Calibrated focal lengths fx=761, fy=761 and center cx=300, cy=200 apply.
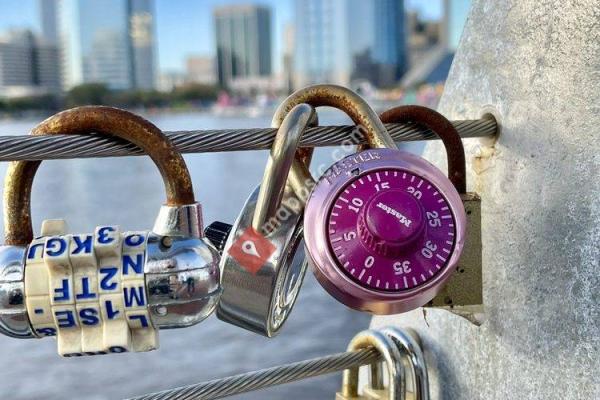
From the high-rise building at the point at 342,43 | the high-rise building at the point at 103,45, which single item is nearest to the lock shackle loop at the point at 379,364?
the high-rise building at the point at 342,43

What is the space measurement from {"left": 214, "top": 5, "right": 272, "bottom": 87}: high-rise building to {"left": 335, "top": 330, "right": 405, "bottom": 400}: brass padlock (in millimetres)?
64605

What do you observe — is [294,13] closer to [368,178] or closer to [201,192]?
[201,192]

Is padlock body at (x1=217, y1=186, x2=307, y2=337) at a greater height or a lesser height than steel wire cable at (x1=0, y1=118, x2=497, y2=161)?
lesser

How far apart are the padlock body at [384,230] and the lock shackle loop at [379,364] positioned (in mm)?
412

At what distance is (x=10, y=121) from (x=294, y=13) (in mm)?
22046

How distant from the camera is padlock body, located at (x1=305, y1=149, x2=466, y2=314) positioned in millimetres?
696

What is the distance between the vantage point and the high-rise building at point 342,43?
53.1 metres

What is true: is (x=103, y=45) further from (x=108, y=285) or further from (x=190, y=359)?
(x=108, y=285)

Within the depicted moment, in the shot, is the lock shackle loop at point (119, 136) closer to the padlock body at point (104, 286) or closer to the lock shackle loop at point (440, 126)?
the padlock body at point (104, 286)

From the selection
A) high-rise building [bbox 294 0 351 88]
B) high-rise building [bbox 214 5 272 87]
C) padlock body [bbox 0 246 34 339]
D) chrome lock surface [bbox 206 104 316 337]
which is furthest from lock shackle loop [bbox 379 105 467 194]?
high-rise building [bbox 214 5 272 87]

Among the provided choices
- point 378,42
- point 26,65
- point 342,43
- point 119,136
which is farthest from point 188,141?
point 26,65

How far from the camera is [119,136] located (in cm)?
70

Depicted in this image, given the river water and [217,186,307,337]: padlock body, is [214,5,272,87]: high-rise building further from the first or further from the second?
[217,186,307,337]: padlock body

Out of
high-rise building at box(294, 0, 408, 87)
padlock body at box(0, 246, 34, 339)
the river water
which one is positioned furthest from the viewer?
high-rise building at box(294, 0, 408, 87)
